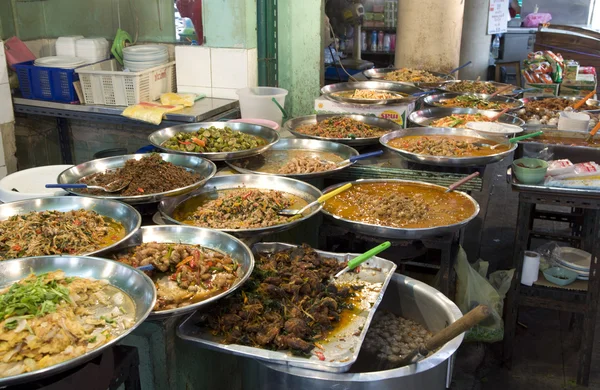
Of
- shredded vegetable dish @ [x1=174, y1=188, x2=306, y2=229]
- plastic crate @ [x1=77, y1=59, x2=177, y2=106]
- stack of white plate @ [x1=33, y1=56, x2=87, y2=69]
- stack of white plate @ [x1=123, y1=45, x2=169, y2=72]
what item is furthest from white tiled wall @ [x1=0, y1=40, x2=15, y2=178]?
shredded vegetable dish @ [x1=174, y1=188, x2=306, y2=229]

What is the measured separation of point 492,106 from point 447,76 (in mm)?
1073

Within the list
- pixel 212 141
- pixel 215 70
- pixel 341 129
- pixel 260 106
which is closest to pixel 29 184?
pixel 212 141

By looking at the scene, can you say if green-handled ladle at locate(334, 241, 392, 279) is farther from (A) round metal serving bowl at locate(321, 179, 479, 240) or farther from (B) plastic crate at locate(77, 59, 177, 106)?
(B) plastic crate at locate(77, 59, 177, 106)

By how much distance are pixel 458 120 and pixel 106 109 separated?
291cm

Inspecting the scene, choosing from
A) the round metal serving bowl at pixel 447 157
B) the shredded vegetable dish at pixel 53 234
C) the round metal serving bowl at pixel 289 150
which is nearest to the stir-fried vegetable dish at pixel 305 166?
the round metal serving bowl at pixel 289 150

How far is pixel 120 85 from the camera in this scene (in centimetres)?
487

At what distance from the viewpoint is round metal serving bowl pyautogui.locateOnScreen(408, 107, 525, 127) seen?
13.9ft

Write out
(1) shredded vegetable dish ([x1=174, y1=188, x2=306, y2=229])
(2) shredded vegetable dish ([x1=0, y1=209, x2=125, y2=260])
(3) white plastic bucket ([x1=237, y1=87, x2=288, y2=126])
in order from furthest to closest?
(3) white plastic bucket ([x1=237, y1=87, x2=288, y2=126]) → (1) shredded vegetable dish ([x1=174, y1=188, x2=306, y2=229]) → (2) shredded vegetable dish ([x1=0, y1=209, x2=125, y2=260])

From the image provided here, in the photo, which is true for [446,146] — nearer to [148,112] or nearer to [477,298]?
[477,298]

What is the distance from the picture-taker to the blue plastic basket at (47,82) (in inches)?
199

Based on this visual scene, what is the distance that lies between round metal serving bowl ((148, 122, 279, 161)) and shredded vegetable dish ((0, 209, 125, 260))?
0.92 metres

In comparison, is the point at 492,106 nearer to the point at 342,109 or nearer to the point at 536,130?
the point at 536,130

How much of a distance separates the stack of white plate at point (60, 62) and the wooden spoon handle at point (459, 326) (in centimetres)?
435

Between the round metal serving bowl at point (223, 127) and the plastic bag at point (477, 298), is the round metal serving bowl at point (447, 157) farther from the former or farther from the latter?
the round metal serving bowl at point (223, 127)
